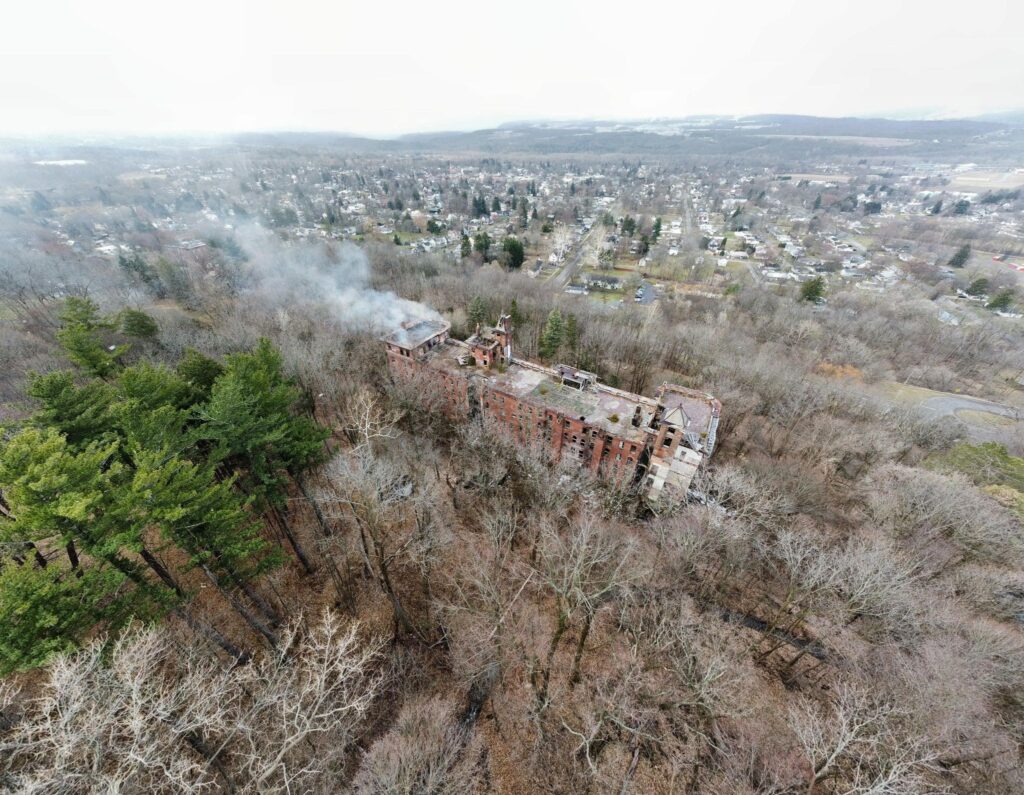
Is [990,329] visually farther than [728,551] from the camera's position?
Yes

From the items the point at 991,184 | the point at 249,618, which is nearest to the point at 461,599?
the point at 249,618

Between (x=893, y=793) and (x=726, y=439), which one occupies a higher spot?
(x=893, y=793)

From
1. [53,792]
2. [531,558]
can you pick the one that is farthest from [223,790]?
[531,558]

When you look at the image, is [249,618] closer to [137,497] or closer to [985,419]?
[137,497]

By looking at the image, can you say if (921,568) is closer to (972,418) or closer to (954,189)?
(972,418)

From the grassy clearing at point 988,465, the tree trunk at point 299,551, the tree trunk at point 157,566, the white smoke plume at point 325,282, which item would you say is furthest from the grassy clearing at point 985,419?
the tree trunk at point 157,566
